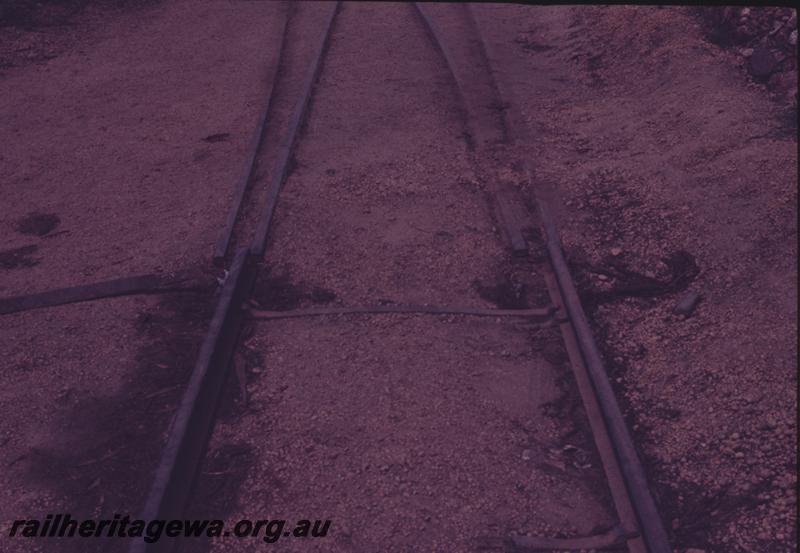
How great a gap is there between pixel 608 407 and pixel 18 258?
15.0 ft

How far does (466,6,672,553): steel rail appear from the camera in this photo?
10.9 ft

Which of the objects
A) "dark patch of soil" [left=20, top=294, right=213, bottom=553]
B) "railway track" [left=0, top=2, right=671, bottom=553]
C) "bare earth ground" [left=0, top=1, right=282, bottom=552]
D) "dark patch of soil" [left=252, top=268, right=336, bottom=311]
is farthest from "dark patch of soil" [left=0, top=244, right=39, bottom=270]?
"dark patch of soil" [left=252, top=268, right=336, bottom=311]

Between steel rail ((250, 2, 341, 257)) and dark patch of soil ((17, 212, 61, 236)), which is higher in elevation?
steel rail ((250, 2, 341, 257))

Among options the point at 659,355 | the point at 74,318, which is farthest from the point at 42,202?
the point at 659,355

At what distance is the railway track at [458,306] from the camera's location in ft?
11.4

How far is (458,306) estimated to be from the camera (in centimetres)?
478

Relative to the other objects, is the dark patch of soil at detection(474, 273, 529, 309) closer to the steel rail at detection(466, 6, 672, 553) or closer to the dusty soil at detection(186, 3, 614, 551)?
the dusty soil at detection(186, 3, 614, 551)

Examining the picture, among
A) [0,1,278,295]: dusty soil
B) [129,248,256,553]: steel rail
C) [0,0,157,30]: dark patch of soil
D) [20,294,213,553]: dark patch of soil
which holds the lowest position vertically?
[20,294,213,553]: dark patch of soil

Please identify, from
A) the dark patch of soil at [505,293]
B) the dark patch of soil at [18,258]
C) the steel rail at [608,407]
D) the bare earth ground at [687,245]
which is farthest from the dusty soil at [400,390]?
the dark patch of soil at [18,258]

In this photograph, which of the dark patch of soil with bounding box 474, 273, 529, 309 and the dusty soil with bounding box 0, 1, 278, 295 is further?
the dusty soil with bounding box 0, 1, 278, 295

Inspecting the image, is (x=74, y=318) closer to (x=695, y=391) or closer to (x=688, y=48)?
(x=695, y=391)

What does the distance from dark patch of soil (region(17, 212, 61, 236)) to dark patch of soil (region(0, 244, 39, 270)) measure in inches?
8.6

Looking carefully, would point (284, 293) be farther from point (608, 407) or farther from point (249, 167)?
point (608, 407)

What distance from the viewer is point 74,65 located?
28.3ft
